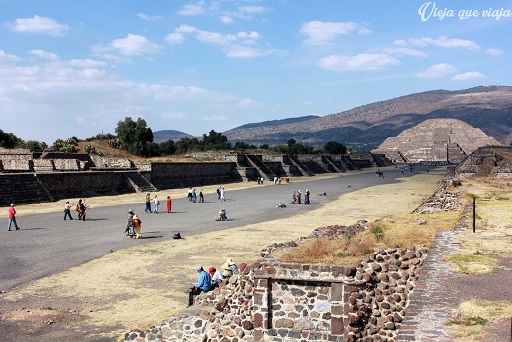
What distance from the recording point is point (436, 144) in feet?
459

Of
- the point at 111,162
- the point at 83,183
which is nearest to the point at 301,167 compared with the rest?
the point at 111,162

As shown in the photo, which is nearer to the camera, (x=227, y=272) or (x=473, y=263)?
(x=473, y=263)

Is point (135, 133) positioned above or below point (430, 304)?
above

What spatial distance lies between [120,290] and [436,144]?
13581 centimetres

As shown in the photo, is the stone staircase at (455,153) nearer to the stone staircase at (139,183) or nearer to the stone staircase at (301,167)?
A: the stone staircase at (301,167)

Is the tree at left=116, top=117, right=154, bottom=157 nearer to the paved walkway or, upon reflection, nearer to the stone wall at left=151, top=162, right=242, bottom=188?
the stone wall at left=151, top=162, right=242, bottom=188

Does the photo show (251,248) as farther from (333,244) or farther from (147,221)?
(147,221)

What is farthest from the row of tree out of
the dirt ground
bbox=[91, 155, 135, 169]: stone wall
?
the dirt ground

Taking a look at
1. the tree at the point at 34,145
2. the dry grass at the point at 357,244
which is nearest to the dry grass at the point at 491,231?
the dry grass at the point at 357,244

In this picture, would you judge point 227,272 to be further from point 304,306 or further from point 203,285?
point 304,306

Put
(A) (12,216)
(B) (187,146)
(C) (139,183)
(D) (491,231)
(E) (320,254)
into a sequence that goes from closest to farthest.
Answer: (E) (320,254)
(D) (491,231)
(A) (12,216)
(C) (139,183)
(B) (187,146)

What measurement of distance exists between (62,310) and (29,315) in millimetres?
687

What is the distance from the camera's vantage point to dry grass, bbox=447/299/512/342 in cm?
708

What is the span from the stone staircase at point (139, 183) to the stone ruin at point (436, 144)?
98.5m
